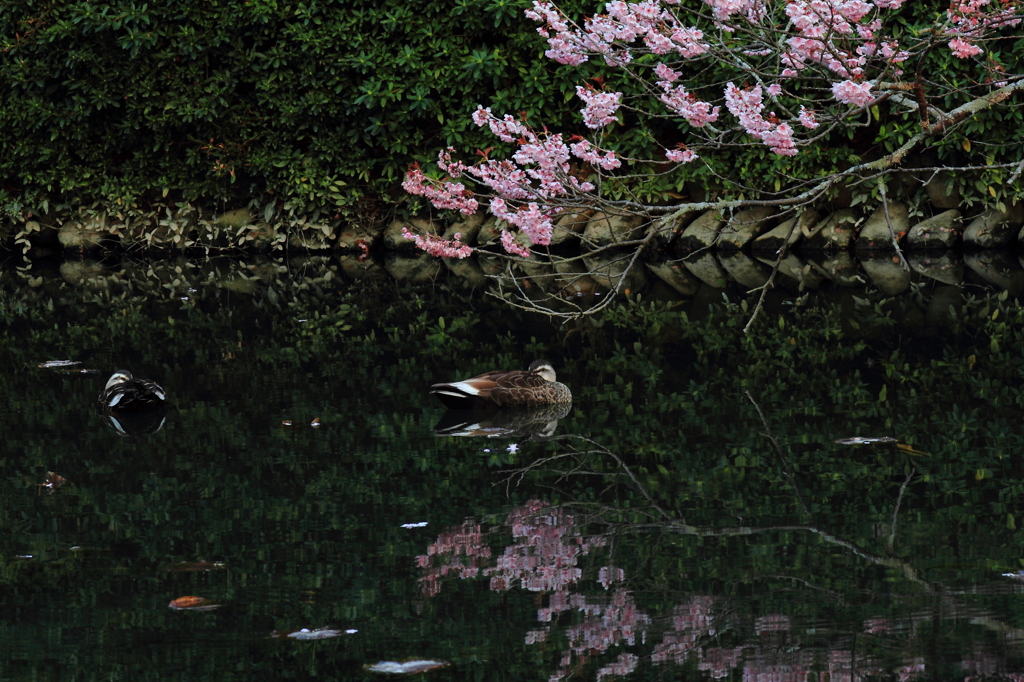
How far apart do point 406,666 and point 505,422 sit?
3.19m

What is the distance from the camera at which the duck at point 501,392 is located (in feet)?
21.9

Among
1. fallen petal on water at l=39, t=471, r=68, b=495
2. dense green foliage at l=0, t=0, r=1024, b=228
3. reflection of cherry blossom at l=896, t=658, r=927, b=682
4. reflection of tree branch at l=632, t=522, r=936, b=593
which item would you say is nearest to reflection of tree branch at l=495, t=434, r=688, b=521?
reflection of tree branch at l=632, t=522, r=936, b=593

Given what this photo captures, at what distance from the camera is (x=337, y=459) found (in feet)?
18.7

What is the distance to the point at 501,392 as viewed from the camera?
265 inches

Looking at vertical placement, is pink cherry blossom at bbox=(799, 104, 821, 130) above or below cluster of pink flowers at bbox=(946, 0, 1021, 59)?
below

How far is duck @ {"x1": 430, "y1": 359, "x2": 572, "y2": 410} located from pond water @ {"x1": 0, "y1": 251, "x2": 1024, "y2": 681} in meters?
0.15

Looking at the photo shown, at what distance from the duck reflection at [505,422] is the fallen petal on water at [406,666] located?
2769 millimetres

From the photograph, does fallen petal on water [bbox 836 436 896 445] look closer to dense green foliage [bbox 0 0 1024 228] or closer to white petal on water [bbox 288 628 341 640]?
white petal on water [bbox 288 628 341 640]

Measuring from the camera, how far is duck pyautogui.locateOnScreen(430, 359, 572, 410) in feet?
21.9

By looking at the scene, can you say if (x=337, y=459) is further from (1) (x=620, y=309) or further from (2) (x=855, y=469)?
(1) (x=620, y=309)

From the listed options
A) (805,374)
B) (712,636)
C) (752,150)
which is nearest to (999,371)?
(805,374)

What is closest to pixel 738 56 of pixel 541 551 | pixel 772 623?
pixel 541 551

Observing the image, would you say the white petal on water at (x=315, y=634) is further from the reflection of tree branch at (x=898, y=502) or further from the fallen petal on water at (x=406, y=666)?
the reflection of tree branch at (x=898, y=502)

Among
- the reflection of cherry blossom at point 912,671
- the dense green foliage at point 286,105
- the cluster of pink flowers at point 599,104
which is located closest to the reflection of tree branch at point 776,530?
the reflection of cherry blossom at point 912,671
